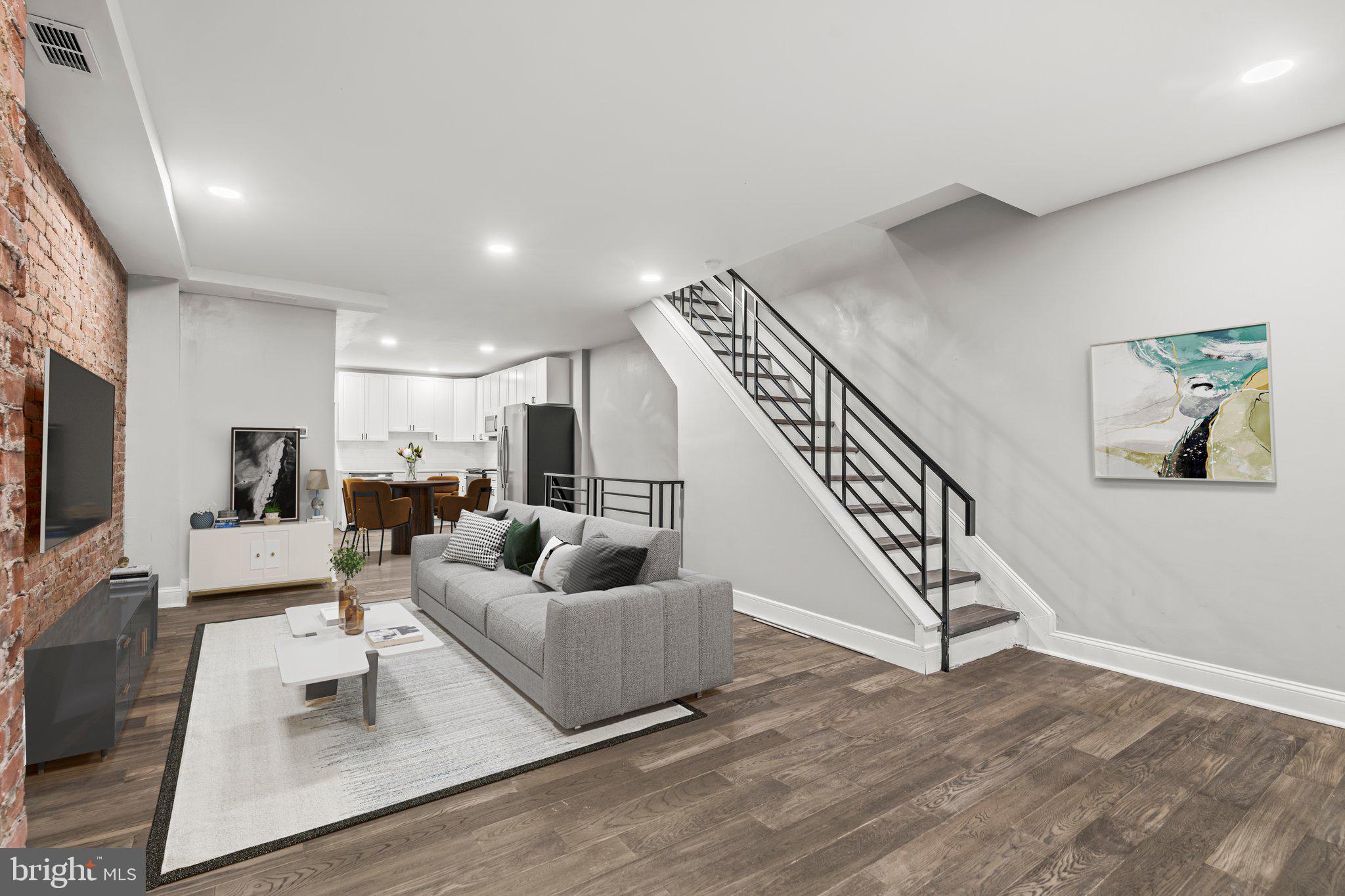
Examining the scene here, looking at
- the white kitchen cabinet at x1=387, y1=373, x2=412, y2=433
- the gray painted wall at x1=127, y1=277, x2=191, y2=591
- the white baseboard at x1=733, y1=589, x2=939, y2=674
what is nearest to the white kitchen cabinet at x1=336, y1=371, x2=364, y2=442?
the white kitchen cabinet at x1=387, y1=373, x2=412, y2=433

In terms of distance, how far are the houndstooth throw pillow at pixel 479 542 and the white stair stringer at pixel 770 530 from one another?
5.69ft

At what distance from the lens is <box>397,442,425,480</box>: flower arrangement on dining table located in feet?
30.8

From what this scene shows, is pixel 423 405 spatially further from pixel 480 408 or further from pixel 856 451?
pixel 856 451

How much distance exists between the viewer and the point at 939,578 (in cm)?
418

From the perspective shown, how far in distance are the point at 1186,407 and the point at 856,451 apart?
A: 7.47 feet

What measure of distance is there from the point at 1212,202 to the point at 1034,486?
176 cm

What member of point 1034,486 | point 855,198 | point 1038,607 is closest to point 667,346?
point 855,198

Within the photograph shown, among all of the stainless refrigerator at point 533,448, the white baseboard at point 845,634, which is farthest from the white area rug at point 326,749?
the stainless refrigerator at point 533,448

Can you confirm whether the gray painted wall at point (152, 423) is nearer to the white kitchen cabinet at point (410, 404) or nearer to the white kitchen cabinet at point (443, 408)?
the white kitchen cabinet at point (410, 404)

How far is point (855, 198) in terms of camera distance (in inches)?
147

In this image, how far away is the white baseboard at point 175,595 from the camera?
5152 millimetres

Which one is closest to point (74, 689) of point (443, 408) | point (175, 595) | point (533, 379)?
point (175, 595)

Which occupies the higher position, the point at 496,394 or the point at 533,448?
the point at 496,394

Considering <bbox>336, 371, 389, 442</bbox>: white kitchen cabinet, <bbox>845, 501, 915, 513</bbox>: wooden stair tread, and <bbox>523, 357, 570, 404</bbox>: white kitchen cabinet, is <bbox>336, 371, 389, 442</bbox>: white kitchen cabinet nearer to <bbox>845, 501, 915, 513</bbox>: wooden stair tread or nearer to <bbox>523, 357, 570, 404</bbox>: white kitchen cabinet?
<bbox>523, 357, 570, 404</bbox>: white kitchen cabinet
